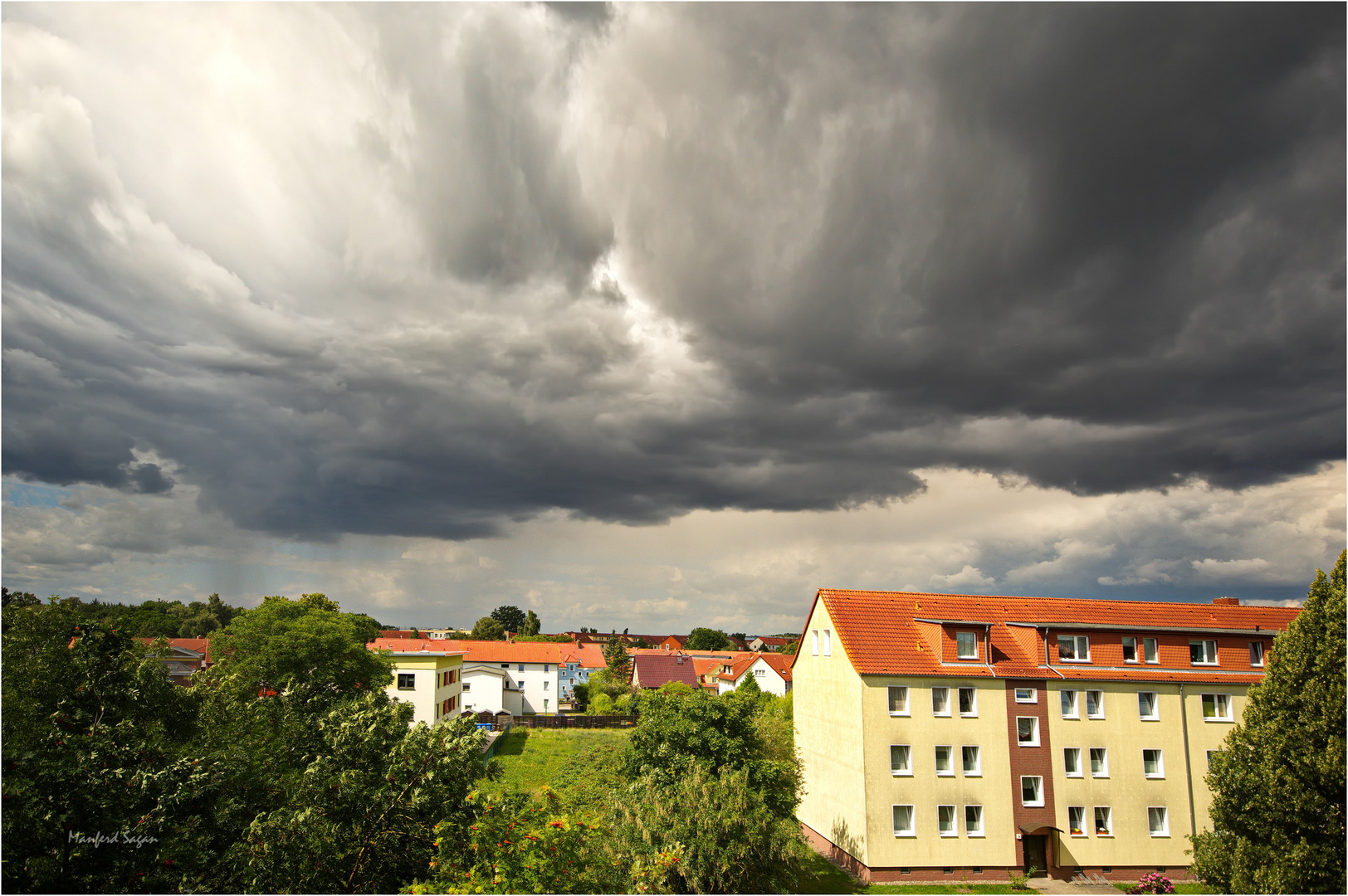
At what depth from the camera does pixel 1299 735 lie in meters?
20.7

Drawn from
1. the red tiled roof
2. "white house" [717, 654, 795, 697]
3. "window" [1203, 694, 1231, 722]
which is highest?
"window" [1203, 694, 1231, 722]

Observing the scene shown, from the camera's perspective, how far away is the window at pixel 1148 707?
125 ft

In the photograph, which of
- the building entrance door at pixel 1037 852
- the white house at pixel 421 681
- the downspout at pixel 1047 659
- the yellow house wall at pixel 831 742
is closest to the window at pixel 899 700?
the yellow house wall at pixel 831 742

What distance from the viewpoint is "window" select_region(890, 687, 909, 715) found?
37125 millimetres

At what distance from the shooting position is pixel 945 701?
123ft

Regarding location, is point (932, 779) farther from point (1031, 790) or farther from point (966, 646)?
point (966, 646)

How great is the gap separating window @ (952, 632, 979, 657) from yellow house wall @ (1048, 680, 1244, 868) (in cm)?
423

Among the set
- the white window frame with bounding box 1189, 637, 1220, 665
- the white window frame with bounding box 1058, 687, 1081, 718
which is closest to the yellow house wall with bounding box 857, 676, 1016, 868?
the white window frame with bounding box 1058, 687, 1081, 718

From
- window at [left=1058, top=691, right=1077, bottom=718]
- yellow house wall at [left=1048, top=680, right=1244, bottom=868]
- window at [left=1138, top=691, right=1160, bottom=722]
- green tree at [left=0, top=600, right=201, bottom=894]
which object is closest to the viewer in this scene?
green tree at [left=0, top=600, right=201, bottom=894]

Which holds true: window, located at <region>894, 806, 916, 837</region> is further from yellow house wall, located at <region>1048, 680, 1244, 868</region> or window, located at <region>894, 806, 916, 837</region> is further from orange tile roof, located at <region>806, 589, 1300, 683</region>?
yellow house wall, located at <region>1048, 680, 1244, 868</region>

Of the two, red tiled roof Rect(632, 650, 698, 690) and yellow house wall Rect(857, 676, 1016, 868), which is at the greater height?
yellow house wall Rect(857, 676, 1016, 868)

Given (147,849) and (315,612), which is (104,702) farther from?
(315,612)

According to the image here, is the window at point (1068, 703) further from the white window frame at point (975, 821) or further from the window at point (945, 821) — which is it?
the window at point (945, 821)

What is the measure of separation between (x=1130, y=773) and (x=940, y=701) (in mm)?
10324
